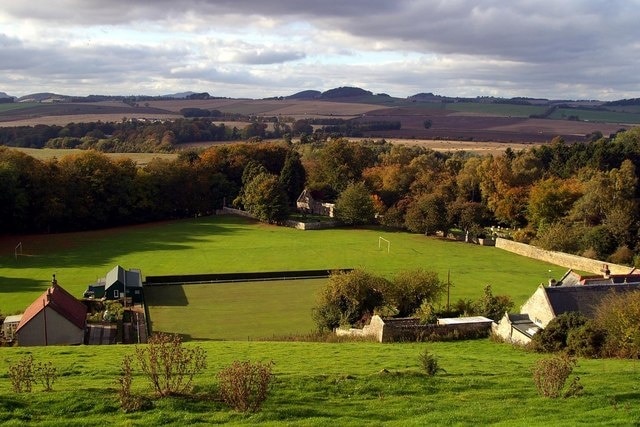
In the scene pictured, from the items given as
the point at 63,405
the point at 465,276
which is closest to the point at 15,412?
the point at 63,405

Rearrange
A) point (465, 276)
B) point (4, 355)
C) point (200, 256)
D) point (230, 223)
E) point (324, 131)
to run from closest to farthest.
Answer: point (4, 355), point (465, 276), point (200, 256), point (230, 223), point (324, 131)

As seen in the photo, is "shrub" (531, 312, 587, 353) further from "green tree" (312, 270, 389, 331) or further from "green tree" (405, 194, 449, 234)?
"green tree" (405, 194, 449, 234)

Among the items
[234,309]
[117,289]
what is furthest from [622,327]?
[117,289]

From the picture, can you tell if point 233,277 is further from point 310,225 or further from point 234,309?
point 310,225

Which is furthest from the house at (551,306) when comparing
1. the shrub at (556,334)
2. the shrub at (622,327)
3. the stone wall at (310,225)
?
the stone wall at (310,225)

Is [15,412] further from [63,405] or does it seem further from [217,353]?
[217,353]

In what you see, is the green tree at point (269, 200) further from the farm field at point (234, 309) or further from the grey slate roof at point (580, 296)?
the grey slate roof at point (580, 296)
